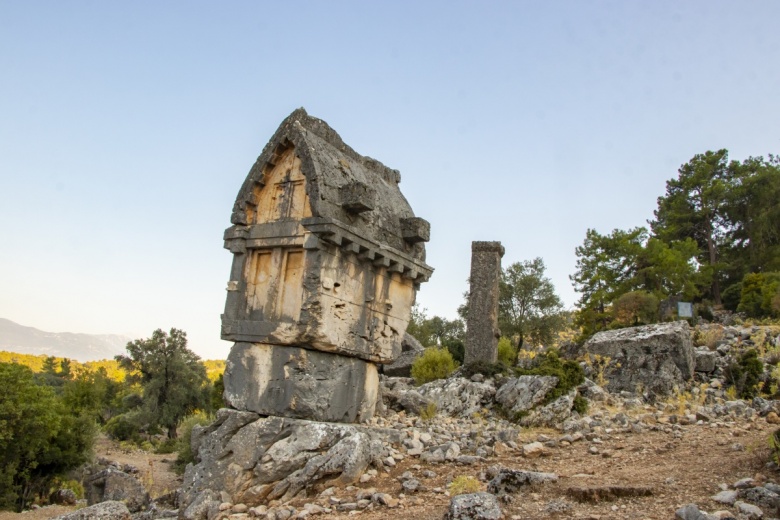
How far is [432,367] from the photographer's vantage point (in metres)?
17.0

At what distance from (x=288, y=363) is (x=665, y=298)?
24.5 meters

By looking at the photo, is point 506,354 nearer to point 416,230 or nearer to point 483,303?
point 483,303

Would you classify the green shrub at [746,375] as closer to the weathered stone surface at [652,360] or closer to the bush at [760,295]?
the weathered stone surface at [652,360]

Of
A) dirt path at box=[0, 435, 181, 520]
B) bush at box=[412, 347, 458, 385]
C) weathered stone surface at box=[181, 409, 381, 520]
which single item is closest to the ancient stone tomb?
weathered stone surface at box=[181, 409, 381, 520]

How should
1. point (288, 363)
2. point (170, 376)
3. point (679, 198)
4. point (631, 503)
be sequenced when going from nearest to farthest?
point (631, 503) → point (288, 363) → point (170, 376) → point (679, 198)

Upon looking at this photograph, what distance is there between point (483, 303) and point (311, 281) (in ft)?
41.4

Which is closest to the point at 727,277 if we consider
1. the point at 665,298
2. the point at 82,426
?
the point at 665,298

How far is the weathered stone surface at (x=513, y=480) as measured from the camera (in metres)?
5.63

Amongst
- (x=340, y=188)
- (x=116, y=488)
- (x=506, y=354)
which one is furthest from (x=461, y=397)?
(x=506, y=354)

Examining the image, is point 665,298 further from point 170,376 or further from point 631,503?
point 631,503

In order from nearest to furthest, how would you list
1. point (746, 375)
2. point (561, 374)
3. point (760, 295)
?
point (561, 374), point (746, 375), point (760, 295)

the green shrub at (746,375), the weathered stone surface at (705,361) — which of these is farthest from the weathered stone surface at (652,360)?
→ the green shrub at (746,375)

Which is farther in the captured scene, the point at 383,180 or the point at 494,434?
the point at 383,180

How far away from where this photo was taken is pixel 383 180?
368 inches
